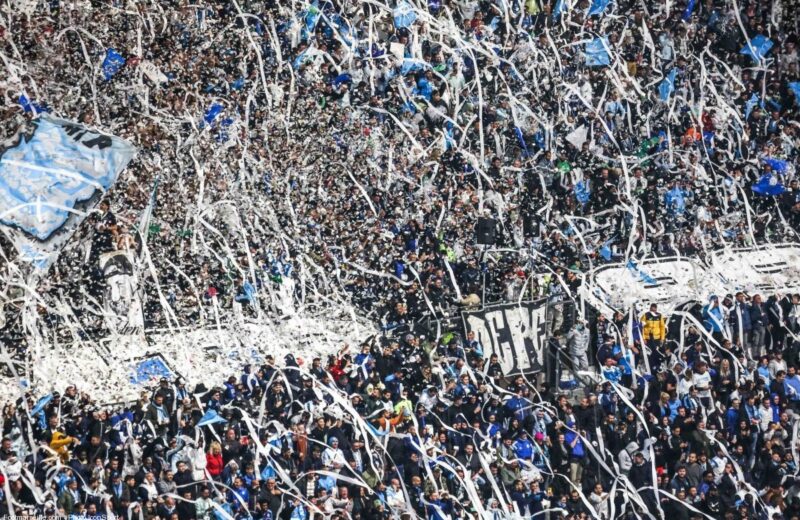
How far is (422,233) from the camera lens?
48.2ft

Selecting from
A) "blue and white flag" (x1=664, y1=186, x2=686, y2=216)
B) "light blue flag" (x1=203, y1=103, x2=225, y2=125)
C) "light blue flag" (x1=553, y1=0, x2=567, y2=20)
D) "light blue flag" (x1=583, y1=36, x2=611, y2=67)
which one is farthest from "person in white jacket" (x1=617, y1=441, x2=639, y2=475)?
"light blue flag" (x1=553, y1=0, x2=567, y2=20)

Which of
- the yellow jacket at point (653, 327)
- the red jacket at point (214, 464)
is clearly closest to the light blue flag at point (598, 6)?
the yellow jacket at point (653, 327)

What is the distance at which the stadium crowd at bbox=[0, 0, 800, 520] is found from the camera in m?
12.5

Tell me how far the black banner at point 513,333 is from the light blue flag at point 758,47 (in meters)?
5.52

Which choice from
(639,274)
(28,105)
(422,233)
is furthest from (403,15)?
(28,105)

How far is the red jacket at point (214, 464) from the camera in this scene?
40.5ft

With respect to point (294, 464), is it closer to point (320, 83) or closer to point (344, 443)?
point (344, 443)

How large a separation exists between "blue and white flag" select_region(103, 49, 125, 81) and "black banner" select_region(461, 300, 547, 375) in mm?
4999

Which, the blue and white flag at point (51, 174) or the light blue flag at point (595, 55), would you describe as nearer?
the blue and white flag at point (51, 174)

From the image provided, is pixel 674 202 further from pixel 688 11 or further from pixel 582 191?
pixel 688 11

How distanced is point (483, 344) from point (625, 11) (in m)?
5.53

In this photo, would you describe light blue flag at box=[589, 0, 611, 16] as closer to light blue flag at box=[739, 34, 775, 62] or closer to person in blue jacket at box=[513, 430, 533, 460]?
light blue flag at box=[739, 34, 775, 62]

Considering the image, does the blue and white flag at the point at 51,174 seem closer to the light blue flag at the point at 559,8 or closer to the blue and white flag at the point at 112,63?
the blue and white flag at the point at 112,63

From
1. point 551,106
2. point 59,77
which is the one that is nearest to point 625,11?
point 551,106
